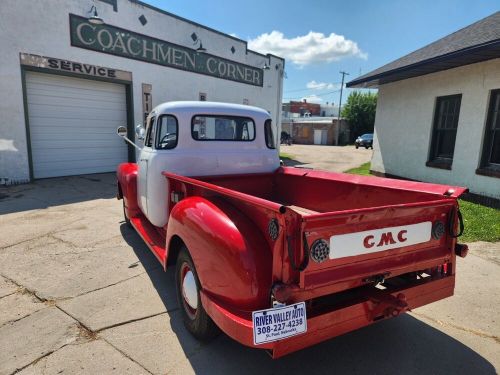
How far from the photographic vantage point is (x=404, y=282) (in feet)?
8.73

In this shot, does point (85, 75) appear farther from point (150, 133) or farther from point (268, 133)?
point (268, 133)

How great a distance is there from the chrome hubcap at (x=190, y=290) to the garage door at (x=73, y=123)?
9060 millimetres

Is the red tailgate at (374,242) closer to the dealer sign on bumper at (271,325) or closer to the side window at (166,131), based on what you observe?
the dealer sign on bumper at (271,325)

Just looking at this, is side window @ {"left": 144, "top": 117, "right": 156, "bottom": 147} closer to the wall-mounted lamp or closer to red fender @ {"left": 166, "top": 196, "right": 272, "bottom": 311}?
red fender @ {"left": 166, "top": 196, "right": 272, "bottom": 311}

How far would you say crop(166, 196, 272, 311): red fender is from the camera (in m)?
2.03

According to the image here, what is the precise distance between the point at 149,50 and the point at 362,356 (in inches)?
470

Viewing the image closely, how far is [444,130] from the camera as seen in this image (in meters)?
8.96

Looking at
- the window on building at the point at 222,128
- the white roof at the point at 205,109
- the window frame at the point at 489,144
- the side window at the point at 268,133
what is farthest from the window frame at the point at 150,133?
the window frame at the point at 489,144

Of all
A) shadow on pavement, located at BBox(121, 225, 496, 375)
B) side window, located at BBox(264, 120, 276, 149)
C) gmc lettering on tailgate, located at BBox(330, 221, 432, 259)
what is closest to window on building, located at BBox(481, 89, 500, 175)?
side window, located at BBox(264, 120, 276, 149)

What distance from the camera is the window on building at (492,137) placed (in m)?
7.41

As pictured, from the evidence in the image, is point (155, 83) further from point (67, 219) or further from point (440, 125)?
point (440, 125)

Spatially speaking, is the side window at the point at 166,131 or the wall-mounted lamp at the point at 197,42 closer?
the side window at the point at 166,131

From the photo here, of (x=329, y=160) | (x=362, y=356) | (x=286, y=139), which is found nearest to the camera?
(x=362, y=356)

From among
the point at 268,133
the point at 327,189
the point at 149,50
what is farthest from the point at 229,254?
the point at 149,50
